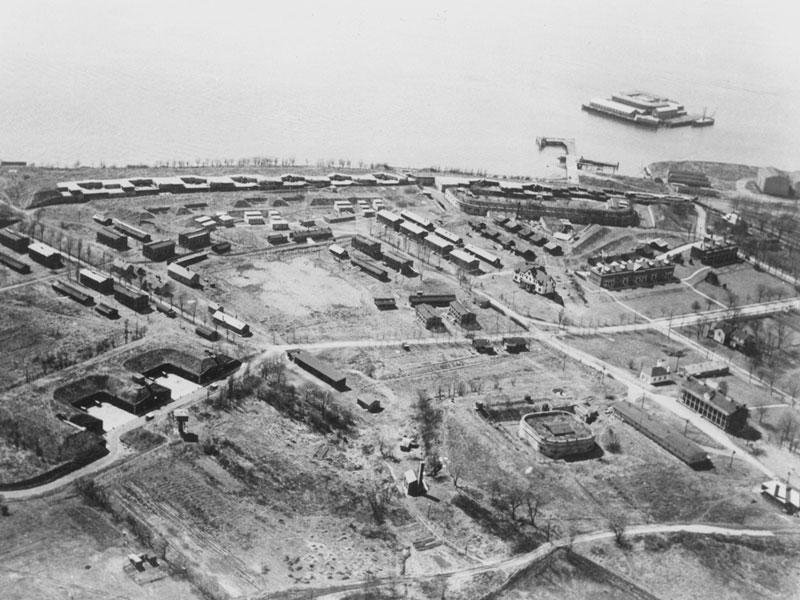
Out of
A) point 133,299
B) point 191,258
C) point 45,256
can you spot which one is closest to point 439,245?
point 191,258

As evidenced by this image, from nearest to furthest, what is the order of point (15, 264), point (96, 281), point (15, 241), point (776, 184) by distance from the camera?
point (96, 281) < point (15, 264) < point (15, 241) < point (776, 184)

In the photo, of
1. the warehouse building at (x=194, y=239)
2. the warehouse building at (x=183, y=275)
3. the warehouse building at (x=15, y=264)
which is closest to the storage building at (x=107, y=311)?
the warehouse building at (x=183, y=275)

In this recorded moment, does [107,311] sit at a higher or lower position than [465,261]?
lower

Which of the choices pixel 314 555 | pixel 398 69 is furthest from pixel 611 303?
pixel 398 69

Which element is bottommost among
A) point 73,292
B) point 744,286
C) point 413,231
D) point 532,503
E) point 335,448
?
point 532,503

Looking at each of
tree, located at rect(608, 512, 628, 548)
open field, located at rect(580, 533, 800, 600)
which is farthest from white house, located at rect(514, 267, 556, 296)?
open field, located at rect(580, 533, 800, 600)

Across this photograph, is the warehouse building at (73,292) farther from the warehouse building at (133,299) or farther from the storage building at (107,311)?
the warehouse building at (133,299)

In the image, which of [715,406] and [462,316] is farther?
[462,316]

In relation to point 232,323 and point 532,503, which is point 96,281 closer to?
point 232,323

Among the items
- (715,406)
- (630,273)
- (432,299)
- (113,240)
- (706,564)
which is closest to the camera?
(706,564)
